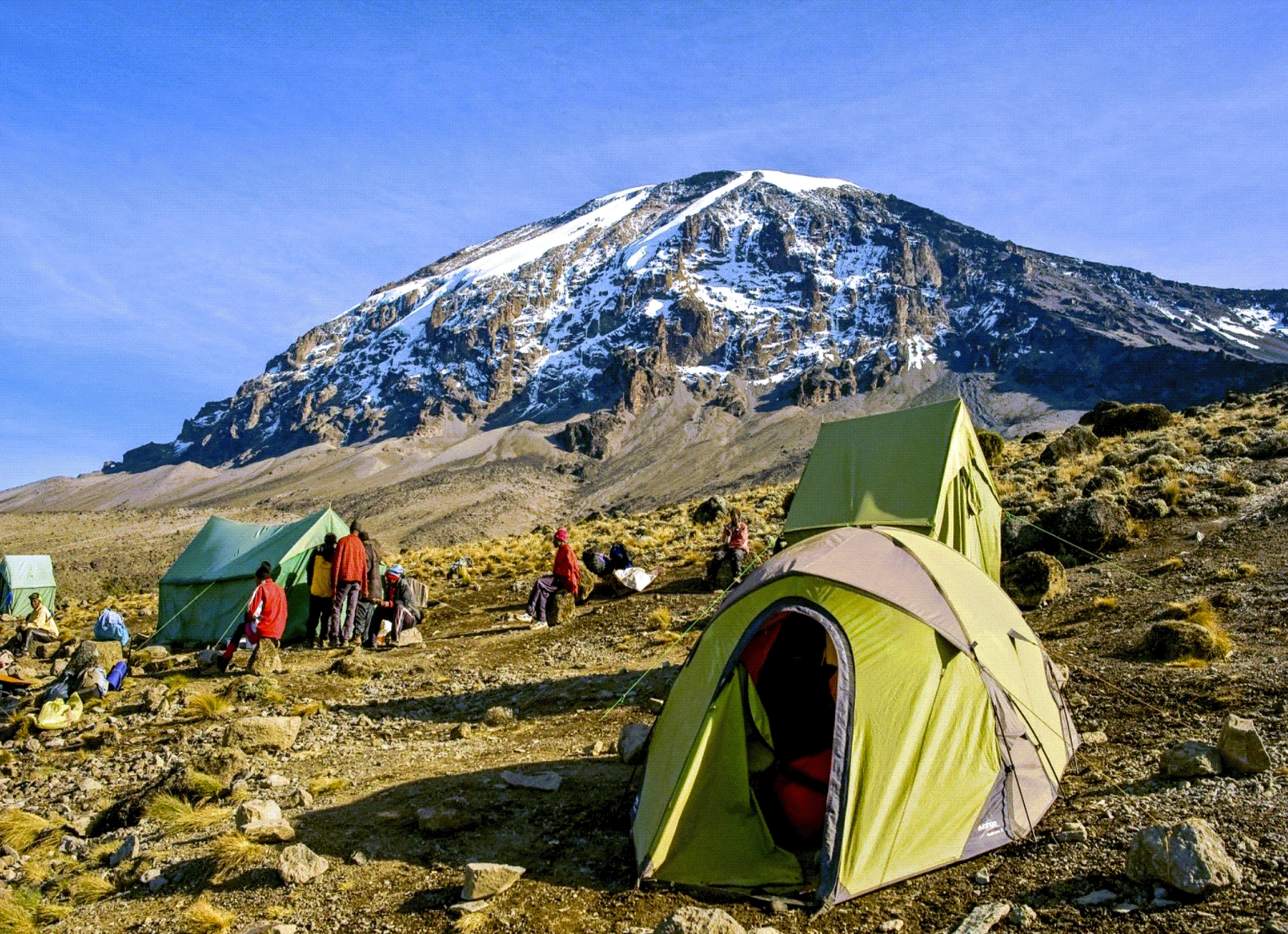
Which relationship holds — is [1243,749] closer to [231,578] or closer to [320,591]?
[320,591]

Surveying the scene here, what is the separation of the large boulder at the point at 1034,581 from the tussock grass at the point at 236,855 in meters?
9.40

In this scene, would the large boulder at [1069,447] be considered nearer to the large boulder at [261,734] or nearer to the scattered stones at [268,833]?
the large boulder at [261,734]

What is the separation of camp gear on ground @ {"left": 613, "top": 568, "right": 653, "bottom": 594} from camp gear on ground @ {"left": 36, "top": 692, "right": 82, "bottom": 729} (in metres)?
8.44


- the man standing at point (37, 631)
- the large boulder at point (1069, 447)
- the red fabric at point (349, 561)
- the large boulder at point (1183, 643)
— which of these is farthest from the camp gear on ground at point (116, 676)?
the large boulder at point (1069, 447)

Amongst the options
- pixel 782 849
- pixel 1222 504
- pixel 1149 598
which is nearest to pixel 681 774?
pixel 782 849

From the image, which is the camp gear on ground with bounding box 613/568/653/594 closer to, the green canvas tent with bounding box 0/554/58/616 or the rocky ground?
the rocky ground

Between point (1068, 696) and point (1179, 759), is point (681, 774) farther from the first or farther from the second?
point (1068, 696)

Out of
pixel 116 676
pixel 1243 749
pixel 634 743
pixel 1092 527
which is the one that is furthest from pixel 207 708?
pixel 1092 527

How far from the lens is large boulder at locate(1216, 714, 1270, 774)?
5.28 metres

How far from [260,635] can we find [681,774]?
30.3 ft

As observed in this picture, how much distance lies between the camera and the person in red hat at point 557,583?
46.0ft

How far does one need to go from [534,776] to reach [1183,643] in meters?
6.42

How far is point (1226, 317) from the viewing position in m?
193

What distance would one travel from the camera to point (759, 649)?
20.3ft
